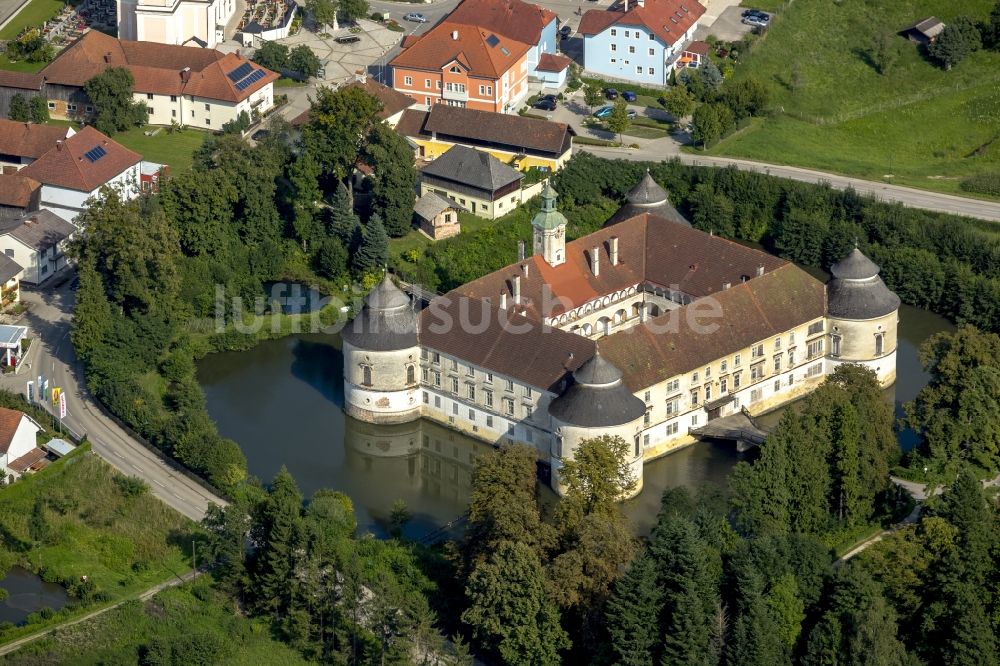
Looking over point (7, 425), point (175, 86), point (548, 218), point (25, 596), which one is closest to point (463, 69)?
point (175, 86)

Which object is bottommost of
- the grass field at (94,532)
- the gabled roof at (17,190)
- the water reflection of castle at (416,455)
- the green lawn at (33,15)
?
the water reflection of castle at (416,455)

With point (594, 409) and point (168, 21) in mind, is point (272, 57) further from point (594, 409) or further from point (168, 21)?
point (594, 409)

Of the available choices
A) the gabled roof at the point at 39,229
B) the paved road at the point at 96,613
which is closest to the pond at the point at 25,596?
the paved road at the point at 96,613

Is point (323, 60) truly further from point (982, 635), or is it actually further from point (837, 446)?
point (982, 635)

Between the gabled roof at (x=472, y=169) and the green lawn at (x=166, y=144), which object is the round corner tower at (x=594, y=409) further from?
the green lawn at (x=166, y=144)

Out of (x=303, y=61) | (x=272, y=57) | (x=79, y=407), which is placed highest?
(x=272, y=57)

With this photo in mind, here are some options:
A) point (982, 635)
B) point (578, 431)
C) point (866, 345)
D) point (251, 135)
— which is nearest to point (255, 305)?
point (251, 135)

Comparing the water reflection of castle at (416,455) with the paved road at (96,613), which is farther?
the water reflection of castle at (416,455)

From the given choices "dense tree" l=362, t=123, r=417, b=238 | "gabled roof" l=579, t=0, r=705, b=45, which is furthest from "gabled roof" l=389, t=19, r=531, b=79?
"dense tree" l=362, t=123, r=417, b=238
